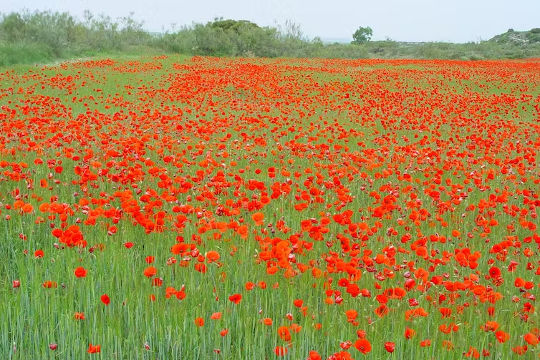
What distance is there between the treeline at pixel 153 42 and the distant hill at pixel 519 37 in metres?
17.4

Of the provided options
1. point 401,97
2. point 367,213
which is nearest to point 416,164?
point 367,213

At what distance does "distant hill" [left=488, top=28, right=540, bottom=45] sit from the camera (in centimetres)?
Result: 7375

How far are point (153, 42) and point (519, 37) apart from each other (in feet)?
189

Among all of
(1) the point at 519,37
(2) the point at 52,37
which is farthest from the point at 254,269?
(1) the point at 519,37

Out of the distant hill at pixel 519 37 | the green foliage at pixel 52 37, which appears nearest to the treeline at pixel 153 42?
the green foliage at pixel 52 37

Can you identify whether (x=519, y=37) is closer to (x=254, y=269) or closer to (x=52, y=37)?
(x=52, y=37)

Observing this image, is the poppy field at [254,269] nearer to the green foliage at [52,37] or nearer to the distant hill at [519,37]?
the green foliage at [52,37]

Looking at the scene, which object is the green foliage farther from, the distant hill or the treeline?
the distant hill

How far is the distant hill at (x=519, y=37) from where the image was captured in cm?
7375

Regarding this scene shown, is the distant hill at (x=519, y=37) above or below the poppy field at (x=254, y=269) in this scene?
above

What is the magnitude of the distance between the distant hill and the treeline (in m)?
17.4

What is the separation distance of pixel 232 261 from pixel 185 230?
782 millimetres

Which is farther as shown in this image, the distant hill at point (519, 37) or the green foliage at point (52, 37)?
the distant hill at point (519, 37)

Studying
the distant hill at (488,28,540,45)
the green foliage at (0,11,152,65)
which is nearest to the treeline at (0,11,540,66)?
the green foliage at (0,11,152,65)
